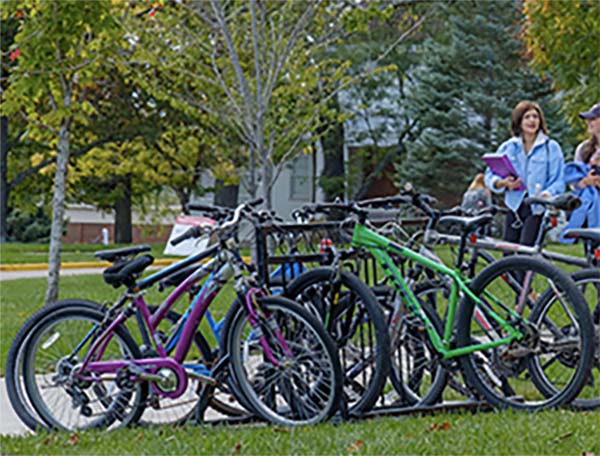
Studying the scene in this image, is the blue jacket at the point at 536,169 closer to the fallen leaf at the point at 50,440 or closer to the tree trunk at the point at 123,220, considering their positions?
the fallen leaf at the point at 50,440

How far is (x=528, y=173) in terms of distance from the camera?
23.0 feet

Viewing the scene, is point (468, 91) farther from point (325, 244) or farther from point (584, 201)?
point (325, 244)

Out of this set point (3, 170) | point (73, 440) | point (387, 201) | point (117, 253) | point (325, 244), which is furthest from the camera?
point (3, 170)

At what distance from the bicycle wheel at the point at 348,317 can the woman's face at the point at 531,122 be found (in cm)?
222

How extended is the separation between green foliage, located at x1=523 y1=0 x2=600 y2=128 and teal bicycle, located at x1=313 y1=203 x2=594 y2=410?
8770mm

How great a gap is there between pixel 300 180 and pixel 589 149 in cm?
2842

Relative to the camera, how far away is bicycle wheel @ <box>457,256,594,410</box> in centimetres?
490

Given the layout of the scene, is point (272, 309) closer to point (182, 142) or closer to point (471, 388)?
point (471, 388)

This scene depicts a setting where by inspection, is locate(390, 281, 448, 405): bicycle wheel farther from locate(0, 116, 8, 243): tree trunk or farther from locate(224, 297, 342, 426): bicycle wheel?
locate(0, 116, 8, 243): tree trunk

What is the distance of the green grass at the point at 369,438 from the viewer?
14.3 feet

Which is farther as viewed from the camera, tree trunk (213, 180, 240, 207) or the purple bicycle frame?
tree trunk (213, 180, 240, 207)

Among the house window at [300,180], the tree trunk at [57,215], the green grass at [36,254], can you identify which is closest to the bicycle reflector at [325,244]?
the tree trunk at [57,215]

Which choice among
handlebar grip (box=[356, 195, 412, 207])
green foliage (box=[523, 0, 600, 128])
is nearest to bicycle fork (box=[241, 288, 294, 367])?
handlebar grip (box=[356, 195, 412, 207])

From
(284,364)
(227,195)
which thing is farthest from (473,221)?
(227,195)
